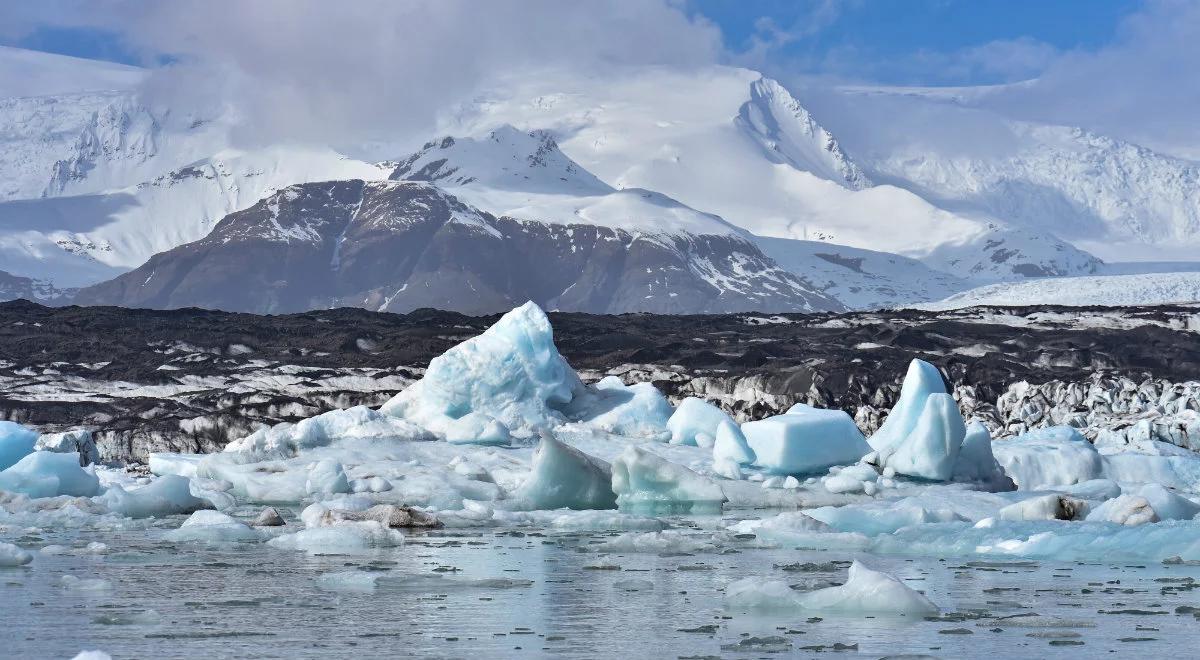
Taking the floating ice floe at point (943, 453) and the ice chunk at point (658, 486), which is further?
the floating ice floe at point (943, 453)

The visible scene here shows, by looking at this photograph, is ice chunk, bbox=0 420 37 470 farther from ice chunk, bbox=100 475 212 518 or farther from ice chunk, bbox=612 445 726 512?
ice chunk, bbox=612 445 726 512

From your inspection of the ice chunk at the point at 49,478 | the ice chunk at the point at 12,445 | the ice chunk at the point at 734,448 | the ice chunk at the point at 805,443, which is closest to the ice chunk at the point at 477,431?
the ice chunk at the point at 734,448

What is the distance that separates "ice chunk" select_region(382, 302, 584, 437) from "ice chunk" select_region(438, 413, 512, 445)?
1.53 m

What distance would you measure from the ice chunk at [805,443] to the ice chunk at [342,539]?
38.0ft

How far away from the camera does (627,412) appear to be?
3525 cm

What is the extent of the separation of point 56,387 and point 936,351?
4430 cm

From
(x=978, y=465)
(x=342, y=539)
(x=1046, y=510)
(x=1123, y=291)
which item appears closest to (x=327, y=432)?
(x=978, y=465)

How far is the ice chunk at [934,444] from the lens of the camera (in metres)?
27.9

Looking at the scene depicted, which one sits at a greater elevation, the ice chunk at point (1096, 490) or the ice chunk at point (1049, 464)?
the ice chunk at point (1049, 464)

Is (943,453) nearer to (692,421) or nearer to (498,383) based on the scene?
(692,421)

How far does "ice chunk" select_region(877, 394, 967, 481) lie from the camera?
91.4ft

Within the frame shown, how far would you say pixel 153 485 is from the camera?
2358cm

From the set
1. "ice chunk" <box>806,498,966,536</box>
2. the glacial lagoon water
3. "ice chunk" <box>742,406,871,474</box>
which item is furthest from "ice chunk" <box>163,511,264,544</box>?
"ice chunk" <box>742,406,871,474</box>

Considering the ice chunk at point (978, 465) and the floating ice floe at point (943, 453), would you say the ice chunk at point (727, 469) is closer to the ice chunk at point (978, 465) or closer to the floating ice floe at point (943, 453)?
the floating ice floe at point (943, 453)
